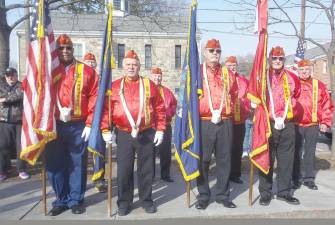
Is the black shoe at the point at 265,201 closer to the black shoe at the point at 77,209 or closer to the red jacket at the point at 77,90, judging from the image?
the black shoe at the point at 77,209

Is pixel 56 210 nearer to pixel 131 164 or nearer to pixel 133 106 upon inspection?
pixel 131 164

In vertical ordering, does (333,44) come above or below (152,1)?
below

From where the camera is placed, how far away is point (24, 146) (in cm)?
548

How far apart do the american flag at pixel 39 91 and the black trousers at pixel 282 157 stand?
3037mm

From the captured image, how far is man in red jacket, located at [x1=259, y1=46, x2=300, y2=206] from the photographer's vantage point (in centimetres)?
616

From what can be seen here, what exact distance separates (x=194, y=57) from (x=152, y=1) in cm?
536

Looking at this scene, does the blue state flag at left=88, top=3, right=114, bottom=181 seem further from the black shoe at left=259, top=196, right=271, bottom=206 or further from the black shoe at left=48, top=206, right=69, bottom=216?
the black shoe at left=259, top=196, right=271, bottom=206

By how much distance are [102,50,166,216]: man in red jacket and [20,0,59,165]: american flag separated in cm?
73

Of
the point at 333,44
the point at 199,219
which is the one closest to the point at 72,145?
the point at 199,219

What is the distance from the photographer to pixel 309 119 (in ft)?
24.1

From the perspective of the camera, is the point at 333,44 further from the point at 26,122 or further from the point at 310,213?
the point at 26,122

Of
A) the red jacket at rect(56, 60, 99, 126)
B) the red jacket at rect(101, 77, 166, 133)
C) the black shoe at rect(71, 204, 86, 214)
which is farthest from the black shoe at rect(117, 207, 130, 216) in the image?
the red jacket at rect(56, 60, 99, 126)

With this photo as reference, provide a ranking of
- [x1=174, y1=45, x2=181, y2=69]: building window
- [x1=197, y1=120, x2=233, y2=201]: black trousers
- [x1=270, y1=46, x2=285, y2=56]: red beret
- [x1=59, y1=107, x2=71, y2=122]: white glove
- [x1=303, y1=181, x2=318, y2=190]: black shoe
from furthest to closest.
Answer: [x1=174, y1=45, x2=181, y2=69]: building window → [x1=303, y1=181, x2=318, y2=190]: black shoe → [x1=270, y1=46, x2=285, y2=56]: red beret → [x1=197, y1=120, x2=233, y2=201]: black trousers → [x1=59, y1=107, x2=71, y2=122]: white glove

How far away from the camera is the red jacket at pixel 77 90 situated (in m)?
5.63
